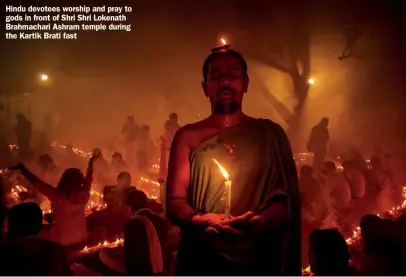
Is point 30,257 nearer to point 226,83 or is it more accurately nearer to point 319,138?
point 226,83

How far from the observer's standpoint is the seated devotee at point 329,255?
3117mm

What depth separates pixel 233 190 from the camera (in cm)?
356

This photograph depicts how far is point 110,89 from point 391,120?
3269mm

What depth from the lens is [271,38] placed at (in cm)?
504

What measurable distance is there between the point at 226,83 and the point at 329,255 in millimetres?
1555

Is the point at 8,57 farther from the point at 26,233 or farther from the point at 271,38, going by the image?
the point at 271,38

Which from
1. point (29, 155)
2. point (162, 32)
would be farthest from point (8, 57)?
point (162, 32)

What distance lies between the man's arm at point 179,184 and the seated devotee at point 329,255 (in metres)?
0.95

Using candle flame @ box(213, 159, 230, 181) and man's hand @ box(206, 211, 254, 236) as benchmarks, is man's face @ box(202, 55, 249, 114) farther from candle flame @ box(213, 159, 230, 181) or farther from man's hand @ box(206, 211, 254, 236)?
man's hand @ box(206, 211, 254, 236)

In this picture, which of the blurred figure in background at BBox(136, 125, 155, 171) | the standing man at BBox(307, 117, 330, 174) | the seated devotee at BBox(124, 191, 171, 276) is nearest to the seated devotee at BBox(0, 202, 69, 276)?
the seated devotee at BBox(124, 191, 171, 276)

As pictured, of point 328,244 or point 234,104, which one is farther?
point 234,104

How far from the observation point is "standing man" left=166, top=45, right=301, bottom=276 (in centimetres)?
335

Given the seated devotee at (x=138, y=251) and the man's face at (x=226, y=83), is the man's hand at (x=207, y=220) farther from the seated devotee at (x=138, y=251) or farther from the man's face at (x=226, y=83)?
the man's face at (x=226, y=83)

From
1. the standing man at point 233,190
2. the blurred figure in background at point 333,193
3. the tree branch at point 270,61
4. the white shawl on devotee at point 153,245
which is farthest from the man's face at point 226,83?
the blurred figure in background at point 333,193
